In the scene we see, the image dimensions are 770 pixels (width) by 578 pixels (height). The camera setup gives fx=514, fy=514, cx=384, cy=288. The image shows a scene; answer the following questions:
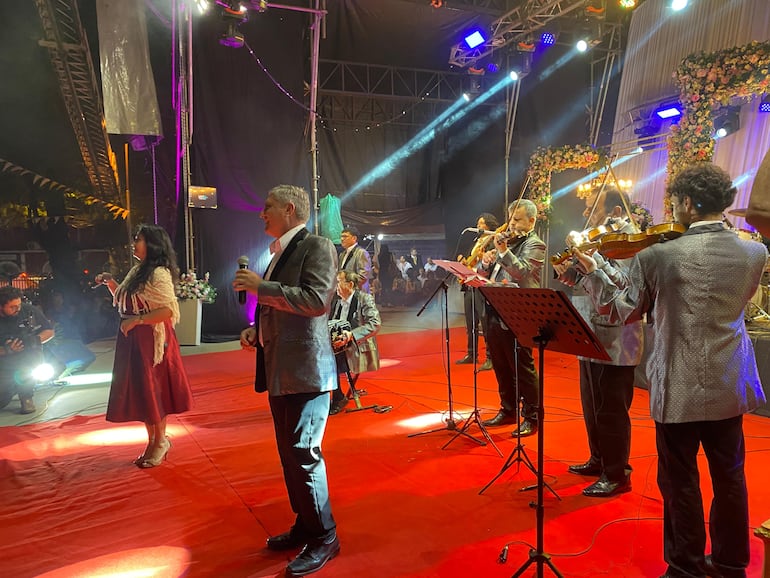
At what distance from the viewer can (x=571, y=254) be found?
265 centimetres

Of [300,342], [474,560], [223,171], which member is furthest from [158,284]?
[223,171]

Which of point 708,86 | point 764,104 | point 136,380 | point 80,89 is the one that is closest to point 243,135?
point 80,89

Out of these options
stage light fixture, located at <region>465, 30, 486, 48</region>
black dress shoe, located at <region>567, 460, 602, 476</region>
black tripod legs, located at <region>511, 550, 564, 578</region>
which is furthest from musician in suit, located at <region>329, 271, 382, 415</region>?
stage light fixture, located at <region>465, 30, 486, 48</region>

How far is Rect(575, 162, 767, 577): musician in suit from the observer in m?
2.11

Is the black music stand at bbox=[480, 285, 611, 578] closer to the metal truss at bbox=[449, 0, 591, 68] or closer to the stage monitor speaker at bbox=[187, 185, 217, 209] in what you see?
the stage monitor speaker at bbox=[187, 185, 217, 209]

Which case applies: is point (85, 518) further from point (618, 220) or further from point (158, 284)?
point (618, 220)

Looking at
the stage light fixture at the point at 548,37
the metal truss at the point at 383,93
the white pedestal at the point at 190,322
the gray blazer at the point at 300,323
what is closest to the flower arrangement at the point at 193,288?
the white pedestal at the point at 190,322

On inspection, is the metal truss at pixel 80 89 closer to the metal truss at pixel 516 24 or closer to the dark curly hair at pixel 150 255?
the dark curly hair at pixel 150 255

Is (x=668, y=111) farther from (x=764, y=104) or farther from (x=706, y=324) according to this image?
(x=706, y=324)

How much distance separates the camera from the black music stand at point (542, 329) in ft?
7.25

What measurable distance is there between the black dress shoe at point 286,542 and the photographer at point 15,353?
4186 mm

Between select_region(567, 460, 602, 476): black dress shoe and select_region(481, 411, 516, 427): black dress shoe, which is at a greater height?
select_region(481, 411, 516, 427): black dress shoe

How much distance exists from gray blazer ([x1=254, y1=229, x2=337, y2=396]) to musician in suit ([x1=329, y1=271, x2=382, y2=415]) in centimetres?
259

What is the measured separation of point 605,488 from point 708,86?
7.14 metres
